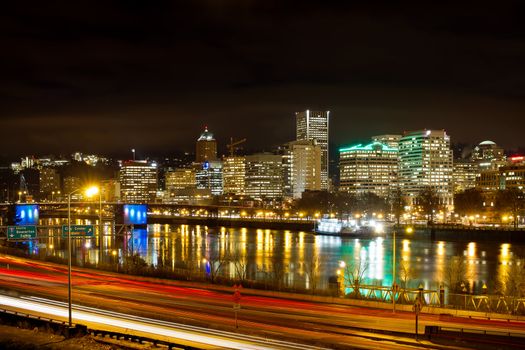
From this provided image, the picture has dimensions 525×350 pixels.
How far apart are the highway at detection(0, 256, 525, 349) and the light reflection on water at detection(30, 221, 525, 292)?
973 centimetres

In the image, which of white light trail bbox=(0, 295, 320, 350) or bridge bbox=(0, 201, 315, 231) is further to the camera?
bridge bbox=(0, 201, 315, 231)

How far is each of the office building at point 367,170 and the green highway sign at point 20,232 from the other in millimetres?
156935

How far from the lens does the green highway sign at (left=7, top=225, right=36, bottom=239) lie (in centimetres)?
2752

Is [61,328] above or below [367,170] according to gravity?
below

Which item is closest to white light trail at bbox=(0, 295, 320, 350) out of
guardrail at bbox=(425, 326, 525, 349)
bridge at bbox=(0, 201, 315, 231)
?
guardrail at bbox=(425, 326, 525, 349)

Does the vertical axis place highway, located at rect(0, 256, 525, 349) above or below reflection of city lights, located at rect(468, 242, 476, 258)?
above

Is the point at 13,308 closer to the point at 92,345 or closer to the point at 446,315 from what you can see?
the point at 92,345

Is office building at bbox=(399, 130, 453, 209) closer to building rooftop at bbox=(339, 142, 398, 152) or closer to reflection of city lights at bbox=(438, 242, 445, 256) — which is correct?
building rooftop at bbox=(339, 142, 398, 152)

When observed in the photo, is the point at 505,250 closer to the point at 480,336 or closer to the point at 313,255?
the point at 313,255

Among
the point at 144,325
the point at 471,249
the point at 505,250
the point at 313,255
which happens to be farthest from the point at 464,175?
the point at 144,325

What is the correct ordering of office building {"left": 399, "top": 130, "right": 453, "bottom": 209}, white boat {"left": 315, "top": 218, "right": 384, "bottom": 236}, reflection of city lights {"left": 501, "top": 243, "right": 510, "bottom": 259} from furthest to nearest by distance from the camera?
office building {"left": 399, "top": 130, "right": 453, "bottom": 209}, white boat {"left": 315, "top": 218, "right": 384, "bottom": 236}, reflection of city lights {"left": 501, "top": 243, "right": 510, "bottom": 259}

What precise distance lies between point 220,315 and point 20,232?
12735 millimetres

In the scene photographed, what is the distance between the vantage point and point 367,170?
183125mm

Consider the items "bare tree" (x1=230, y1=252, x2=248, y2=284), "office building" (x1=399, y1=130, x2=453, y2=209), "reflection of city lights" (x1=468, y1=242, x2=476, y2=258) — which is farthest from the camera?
"office building" (x1=399, y1=130, x2=453, y2=209)
